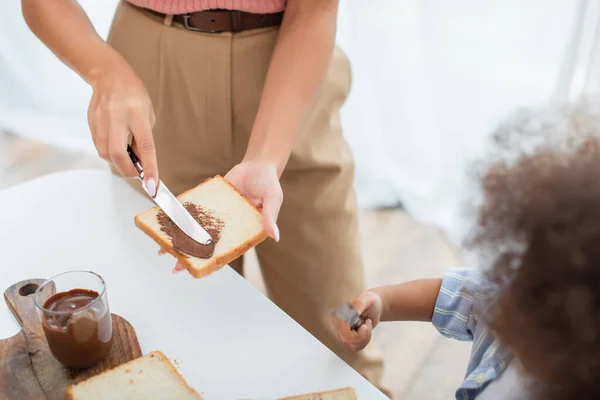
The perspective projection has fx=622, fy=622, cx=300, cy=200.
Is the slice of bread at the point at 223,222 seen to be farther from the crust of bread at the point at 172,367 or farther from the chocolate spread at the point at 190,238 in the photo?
the crust of bread at the point at 172,367

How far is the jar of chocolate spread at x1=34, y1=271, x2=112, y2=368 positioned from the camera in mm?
846

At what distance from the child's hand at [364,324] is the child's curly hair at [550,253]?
0.33 metres

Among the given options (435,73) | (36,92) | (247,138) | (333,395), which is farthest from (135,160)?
(36,92)

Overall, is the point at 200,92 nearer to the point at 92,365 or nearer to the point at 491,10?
the point at 92,365

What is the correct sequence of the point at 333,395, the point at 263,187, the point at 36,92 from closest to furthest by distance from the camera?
the point at 333,395 < the point at 263,187 < the point at 36,92

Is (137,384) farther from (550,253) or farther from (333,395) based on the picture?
(550,253)

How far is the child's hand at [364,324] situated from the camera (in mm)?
977

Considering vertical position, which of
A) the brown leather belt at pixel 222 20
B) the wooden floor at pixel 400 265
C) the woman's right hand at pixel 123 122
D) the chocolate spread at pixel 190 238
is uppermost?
the brown leather belt at pixel 222 20

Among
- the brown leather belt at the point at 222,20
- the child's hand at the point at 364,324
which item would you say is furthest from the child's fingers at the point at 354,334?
the brown leather belt at the point at 222,20

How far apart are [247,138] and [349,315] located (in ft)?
1.50

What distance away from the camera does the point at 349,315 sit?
926mm

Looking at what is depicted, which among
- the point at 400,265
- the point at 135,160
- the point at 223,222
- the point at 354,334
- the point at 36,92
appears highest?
the point at 135,160

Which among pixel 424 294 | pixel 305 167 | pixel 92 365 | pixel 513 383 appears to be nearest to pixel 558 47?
pixel 305 167

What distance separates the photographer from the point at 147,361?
87cm
